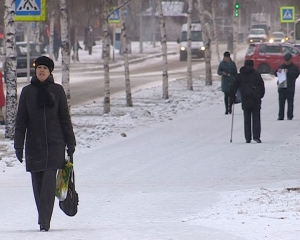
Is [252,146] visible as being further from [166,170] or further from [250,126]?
[166,170]

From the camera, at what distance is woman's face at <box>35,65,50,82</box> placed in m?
8.66

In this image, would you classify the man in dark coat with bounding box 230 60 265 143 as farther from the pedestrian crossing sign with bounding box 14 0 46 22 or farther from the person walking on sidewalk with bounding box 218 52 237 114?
the person walking on sidewalk with bounding box 218 52 237 114

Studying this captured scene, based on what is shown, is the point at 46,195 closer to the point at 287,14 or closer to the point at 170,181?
the point at 170,181

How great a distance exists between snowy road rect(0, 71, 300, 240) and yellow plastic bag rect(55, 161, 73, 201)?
33 cm

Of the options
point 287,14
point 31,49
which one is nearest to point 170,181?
point 31,49

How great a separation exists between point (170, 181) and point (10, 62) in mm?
5719

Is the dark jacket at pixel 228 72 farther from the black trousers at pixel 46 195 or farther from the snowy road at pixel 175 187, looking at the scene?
the black trousers at pixel 46 195

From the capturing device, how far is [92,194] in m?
11.8

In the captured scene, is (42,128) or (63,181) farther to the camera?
(63,181)

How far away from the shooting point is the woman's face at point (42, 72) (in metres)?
8.66

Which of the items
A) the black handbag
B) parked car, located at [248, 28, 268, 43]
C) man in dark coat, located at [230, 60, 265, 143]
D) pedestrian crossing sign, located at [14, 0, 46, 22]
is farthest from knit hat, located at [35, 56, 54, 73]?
parked car, located at [248, 28, 268, 43]

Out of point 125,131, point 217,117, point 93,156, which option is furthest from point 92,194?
point 217,117

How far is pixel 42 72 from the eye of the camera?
28.4 feet

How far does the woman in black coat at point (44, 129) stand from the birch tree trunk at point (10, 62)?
877 centimetres
